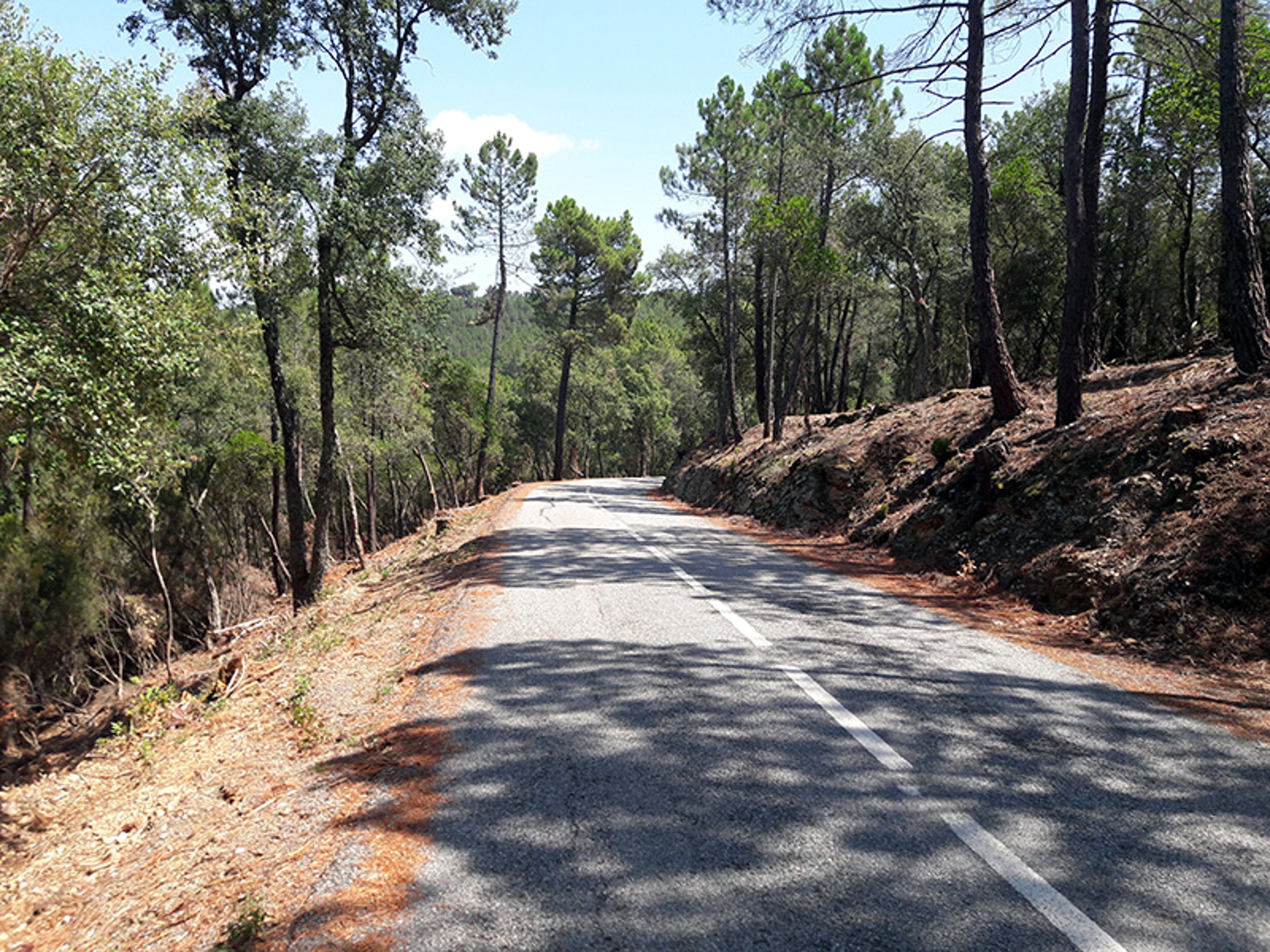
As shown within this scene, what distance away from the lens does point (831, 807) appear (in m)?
3.35

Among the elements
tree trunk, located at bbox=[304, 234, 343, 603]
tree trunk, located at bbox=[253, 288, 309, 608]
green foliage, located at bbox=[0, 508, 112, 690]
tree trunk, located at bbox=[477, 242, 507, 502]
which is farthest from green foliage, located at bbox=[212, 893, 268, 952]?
tree trunk, located at bbox=[477, 242, 507, 502]

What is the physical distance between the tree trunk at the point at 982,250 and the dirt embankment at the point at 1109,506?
0.55 metres

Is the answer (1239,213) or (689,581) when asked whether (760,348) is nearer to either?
(1239,213)

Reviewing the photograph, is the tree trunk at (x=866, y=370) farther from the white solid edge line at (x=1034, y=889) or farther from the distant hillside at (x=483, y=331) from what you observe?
the white solid edge line at (x=1034, y=889)

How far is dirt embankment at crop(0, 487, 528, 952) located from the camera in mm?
3033

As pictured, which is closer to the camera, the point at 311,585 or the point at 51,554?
the point at 311,585

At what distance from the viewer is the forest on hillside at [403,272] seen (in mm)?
8016

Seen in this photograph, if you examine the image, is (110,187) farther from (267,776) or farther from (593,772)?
(593,772)

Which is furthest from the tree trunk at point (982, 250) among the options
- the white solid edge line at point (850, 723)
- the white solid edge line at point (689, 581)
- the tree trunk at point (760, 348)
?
the tree trunk at point (760, 348)

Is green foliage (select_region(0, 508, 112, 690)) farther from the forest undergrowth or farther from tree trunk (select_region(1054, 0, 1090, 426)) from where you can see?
tree trunk (select_region(1054, 0, 1090, 426))

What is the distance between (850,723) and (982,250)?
10919mm

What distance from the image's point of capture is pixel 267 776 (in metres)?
4.67

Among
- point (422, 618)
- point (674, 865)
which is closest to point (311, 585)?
point (422, 618)

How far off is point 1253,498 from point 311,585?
15.1 m
